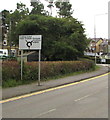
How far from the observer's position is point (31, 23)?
28.2 m

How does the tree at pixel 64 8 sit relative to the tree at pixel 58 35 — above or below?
above

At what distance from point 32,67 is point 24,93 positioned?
4644mm

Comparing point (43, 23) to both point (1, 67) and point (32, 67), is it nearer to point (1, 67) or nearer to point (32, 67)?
point (32, 67)

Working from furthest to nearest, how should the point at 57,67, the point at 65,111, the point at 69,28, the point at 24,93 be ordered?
the point at 69,28
the point at 57,67
the point at 24,93
the point at 65,111

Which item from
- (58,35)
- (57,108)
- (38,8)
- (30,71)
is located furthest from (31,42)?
(38,8)

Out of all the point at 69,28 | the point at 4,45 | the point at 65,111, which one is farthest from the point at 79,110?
the point at 4,45

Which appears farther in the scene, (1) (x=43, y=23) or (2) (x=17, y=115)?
(1) (x=43, y=23)

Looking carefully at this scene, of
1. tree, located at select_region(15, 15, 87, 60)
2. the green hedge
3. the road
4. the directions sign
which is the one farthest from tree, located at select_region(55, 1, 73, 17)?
the road

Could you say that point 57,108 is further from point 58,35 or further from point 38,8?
point 38,8

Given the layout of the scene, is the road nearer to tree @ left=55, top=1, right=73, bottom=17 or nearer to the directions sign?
the directions sign

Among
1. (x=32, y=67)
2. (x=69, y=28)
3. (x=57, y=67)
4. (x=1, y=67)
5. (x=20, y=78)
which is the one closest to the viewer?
(x=1, y=67)

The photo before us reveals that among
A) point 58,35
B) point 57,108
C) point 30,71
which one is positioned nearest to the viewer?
point 57,108

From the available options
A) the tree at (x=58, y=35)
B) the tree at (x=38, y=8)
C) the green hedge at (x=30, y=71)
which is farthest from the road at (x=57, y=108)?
the tree at (x=38, y=8)

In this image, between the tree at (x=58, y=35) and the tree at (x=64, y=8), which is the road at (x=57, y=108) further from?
the tree at (x=64, y=8)
